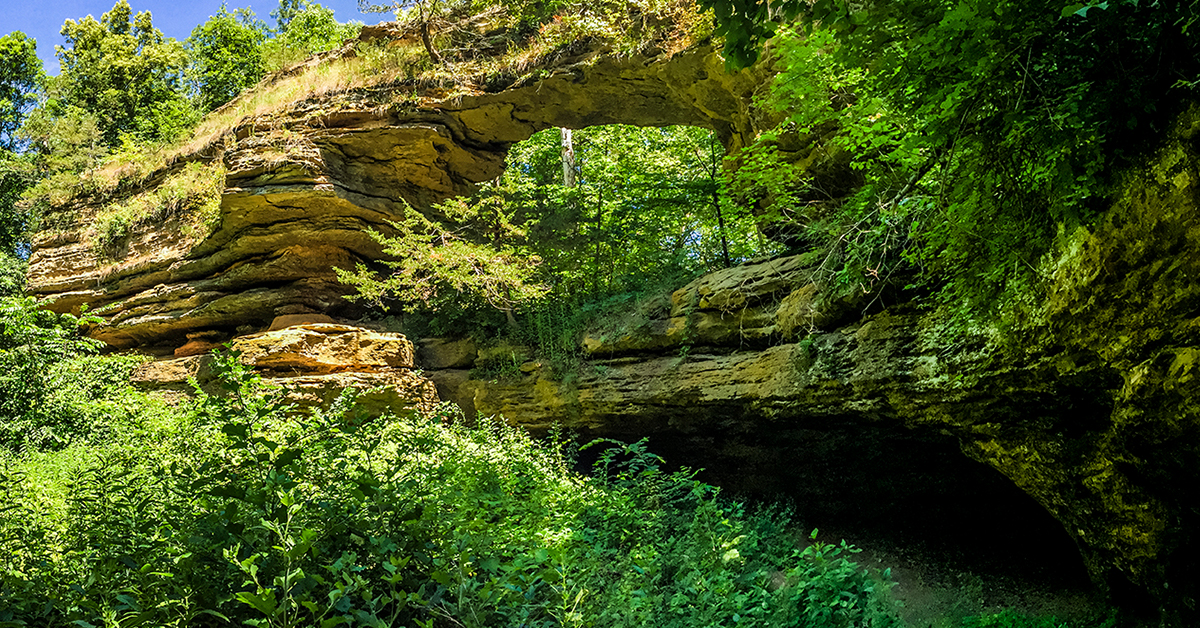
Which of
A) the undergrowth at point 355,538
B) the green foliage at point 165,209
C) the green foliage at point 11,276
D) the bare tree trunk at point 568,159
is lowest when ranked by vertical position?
the undergrowth at point 355,538

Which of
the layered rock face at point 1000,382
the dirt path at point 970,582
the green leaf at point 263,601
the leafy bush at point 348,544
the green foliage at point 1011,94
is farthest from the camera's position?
the dirt path at point 970,582

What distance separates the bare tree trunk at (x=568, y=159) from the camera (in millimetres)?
14828

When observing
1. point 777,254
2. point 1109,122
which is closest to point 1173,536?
point 1109,122

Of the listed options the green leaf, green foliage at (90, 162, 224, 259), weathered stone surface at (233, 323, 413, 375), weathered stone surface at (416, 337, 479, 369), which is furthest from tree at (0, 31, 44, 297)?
the green leaf

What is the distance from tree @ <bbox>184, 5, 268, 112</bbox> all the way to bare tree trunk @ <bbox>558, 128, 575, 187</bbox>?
29.0ft

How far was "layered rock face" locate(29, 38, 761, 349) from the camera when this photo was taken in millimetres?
10359

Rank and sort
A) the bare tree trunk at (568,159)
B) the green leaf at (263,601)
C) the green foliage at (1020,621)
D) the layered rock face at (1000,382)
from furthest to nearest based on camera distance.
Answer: the bare tree trunk at (568,159)
the green foliage at (1020,621)
the layered rock face at (1000,382)
the green leaf at (263,601)

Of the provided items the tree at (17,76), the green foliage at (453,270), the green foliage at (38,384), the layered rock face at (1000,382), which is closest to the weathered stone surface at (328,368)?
A: the green foliage at (453,270)

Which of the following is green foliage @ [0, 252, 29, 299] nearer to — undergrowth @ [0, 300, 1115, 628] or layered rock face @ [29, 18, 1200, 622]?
layered rock face @ [29, 18, 1200, 622]

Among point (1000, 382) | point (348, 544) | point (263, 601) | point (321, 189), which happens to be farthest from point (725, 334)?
point (321, 189)

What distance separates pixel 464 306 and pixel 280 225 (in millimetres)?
3682

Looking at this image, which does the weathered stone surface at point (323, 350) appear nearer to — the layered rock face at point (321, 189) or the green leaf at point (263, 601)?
the layered rock face at point (321, 189)

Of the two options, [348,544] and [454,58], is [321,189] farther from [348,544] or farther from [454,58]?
[348,544]

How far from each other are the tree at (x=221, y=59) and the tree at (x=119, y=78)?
52cm
